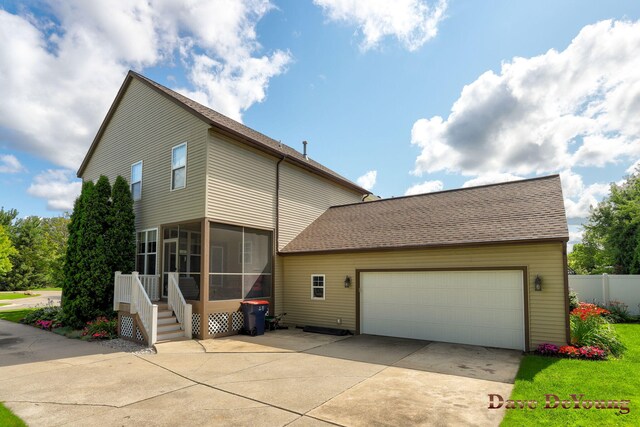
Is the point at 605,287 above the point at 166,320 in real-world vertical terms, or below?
above

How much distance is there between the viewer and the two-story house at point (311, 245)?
927 centimetres

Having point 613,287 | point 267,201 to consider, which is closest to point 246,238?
point 267,201

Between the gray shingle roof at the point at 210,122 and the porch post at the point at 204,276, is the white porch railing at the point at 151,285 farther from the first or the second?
the gray shingle roof at the point at 210,122

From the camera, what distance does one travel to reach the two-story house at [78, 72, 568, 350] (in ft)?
30.4

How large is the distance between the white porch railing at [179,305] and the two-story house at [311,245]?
0.17 m

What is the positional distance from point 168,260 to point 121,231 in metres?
2.01

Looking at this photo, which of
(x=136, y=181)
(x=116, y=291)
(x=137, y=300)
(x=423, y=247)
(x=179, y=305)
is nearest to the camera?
(x=137, y=300)

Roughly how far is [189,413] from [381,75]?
12.3 meters

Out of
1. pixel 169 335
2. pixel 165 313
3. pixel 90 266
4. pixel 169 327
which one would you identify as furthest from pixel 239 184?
pixel 90 266

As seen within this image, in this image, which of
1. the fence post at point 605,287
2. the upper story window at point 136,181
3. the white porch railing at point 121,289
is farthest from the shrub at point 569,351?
the upper story window at point 136,181

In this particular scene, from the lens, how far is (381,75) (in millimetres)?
13258

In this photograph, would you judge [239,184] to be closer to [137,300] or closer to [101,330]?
[137,300]

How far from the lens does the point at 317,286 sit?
12.8 metres

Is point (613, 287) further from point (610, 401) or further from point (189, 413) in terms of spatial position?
point (189, 413)
